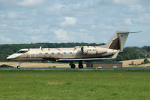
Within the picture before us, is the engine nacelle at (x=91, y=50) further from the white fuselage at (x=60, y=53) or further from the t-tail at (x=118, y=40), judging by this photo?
the t-tail at (x=118, y=40)

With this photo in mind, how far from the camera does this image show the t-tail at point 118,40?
62281mm

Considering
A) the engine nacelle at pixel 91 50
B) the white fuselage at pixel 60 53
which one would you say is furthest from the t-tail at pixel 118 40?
the engine nacelle at pixel 91 50

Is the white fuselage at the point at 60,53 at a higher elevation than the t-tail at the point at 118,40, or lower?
lower

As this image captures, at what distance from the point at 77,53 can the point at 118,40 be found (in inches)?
395

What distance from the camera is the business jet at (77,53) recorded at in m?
56.5

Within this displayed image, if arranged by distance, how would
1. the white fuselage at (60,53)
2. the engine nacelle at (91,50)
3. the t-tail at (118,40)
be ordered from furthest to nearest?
1. the t-tail at (118,40)
2. the engine nacelle at (91,50)
3. the white fuselage at (60,53)

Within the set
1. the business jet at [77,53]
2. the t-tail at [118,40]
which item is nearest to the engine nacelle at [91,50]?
the business jet at [77,53]

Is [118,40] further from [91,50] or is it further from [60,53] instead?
[60,53]

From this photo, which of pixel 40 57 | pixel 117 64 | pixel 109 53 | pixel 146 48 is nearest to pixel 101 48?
pixel 109 53

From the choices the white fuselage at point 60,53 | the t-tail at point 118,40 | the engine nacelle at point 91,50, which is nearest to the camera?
the white fuselage at point 60,53

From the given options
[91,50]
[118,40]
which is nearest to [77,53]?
[91,50]

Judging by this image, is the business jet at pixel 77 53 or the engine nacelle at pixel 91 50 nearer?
the business jet at pixel 77 53

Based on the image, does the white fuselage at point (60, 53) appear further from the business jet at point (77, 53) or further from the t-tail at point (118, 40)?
the t-tail at point (118, 40)

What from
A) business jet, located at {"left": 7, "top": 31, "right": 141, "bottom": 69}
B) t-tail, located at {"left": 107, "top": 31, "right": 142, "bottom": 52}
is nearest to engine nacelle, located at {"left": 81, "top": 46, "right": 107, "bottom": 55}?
business jet, located at {"left": 7, "top": 31, "right": 141, "bottom": 69}
